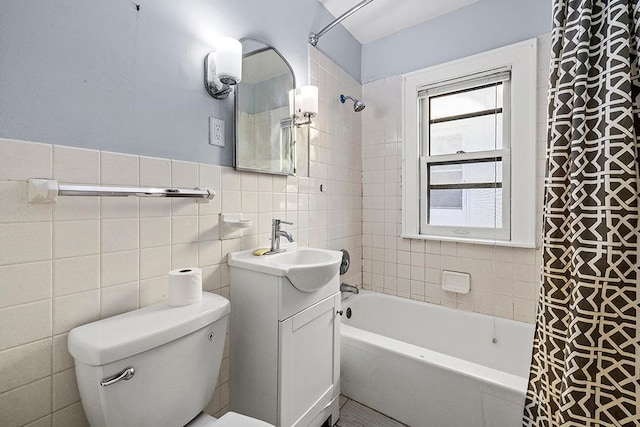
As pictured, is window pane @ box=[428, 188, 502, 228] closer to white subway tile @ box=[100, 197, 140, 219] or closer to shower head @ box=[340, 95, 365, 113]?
shower head @ box=[340, 95, 365, 113]

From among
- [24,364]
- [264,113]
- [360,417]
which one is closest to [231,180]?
[264,113]

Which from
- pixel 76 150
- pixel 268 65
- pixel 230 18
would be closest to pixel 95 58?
pixel 76 150

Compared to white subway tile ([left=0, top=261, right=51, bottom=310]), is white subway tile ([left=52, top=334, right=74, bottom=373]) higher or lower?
lower

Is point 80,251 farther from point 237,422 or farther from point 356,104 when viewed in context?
point 356,104

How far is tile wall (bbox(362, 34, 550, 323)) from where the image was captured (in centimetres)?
185

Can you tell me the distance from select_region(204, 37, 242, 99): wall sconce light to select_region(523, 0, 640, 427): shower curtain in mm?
1229

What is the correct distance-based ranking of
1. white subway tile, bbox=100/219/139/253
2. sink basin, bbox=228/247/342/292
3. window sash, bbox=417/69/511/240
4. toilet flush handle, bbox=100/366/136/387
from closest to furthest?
toilet flush handle, bbox=100/366/136/387 < white subway tile, bbox=100/219/139/253 < sink basin, bbox=228/247/342/292 < window sash, bbox=417/69/511/240

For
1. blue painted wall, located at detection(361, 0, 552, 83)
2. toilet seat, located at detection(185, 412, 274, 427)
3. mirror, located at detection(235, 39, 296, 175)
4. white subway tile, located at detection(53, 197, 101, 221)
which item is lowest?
toilet seat, located at detection(185, 412, 274, 427)

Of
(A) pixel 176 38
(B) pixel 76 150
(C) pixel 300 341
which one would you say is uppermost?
(A) pixel 176 38

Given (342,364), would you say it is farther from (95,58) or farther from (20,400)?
(95,58)

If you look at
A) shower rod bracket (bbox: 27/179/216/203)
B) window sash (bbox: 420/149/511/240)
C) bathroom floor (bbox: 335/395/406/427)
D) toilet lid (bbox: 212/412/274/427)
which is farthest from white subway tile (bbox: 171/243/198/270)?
window sash (bbox: 420/149/511/240)

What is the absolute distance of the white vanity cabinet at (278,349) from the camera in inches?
46.6

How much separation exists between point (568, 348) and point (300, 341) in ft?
3.17

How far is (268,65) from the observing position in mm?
1577
